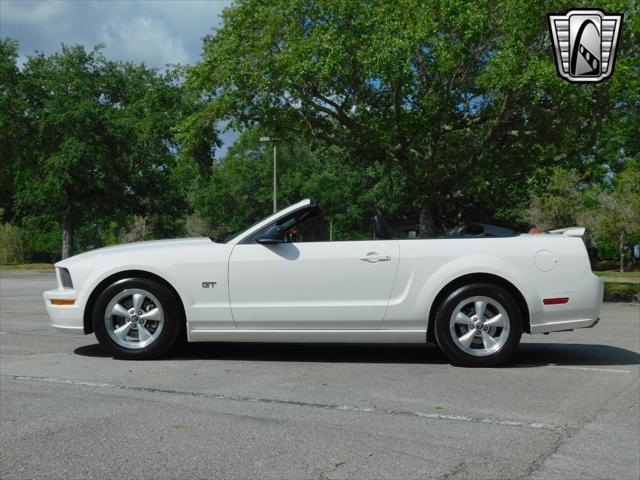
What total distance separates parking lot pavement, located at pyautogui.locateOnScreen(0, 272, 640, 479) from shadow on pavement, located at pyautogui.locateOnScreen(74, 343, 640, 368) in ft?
0.10

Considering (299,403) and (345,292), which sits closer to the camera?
(299,403)

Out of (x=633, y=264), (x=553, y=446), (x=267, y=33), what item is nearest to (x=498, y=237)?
(x=553, y=446)

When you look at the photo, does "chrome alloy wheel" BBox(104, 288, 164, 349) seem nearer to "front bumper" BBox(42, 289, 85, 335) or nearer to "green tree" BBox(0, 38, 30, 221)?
"front bumper" BBox(42, 289, 85, 335)

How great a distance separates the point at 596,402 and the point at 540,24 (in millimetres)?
13031

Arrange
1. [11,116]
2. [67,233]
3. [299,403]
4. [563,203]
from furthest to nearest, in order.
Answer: [563,203], [67,233], [11,116], [299,403]

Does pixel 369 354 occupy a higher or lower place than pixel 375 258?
lower

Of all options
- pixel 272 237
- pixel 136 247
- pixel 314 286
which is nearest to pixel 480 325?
pixel 314 286

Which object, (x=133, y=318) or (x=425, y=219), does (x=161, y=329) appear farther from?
(x=425, y=219)

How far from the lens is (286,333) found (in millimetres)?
6594

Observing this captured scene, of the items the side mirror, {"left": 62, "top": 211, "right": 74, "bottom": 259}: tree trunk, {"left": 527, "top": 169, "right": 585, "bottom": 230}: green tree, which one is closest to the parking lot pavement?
the side mirror

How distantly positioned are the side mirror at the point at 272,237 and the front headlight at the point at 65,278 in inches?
70.4

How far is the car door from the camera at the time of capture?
21.5ft

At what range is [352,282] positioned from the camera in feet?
21.5

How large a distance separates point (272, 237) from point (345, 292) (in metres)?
0.83
